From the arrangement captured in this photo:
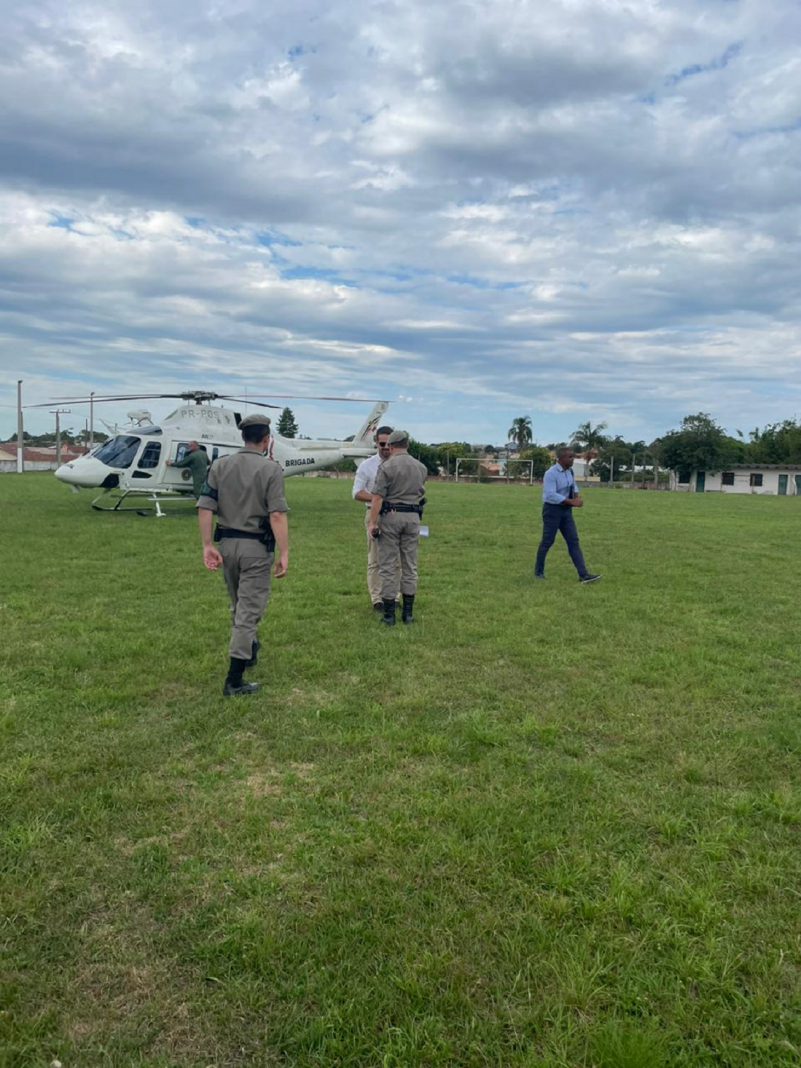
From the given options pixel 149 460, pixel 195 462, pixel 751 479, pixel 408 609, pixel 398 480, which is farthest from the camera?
pixel 751 479

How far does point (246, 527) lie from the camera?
4.86m

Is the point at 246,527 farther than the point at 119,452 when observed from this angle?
No

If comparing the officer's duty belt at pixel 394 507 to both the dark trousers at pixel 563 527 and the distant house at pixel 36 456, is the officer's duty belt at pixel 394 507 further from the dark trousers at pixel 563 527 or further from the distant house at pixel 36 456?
the distant house at pixel 36 456

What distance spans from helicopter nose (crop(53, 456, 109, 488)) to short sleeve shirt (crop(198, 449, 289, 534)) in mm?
12819

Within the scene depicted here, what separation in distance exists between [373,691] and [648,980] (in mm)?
2954

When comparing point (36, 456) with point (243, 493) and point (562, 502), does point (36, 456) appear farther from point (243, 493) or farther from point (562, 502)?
point (243, 493)

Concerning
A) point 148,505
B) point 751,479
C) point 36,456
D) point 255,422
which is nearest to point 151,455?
point 148,505

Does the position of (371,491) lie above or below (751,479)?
below

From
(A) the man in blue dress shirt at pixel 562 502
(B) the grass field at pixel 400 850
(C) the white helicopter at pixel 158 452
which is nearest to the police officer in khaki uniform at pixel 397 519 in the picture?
(B) the grass field at pixel 400 850

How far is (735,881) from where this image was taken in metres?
2.79

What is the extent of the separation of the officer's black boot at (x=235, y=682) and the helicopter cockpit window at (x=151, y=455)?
42.5 feet

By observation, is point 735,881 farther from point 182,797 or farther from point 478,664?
point 478,664

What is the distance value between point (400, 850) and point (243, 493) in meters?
2.75

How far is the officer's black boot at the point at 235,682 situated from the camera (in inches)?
192
